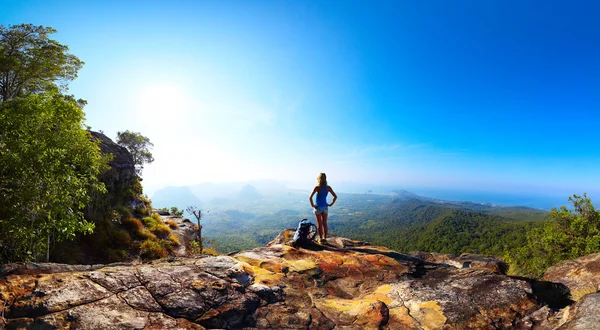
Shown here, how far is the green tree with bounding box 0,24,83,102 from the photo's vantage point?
2439cm

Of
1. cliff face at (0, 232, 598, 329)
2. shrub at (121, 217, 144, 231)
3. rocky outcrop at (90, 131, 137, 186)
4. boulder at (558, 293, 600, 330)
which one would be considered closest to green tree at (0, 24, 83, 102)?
rocky outcrop at (90, 131, 137, 186)

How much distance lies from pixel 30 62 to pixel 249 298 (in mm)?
36546

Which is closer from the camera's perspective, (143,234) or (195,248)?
(143,234)

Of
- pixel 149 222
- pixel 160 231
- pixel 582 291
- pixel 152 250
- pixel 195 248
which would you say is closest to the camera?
pixel 582 291

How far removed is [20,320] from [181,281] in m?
2.74

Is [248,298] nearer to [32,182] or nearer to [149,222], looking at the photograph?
[32,182]

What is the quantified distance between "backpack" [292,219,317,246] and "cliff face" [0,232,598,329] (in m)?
3.08

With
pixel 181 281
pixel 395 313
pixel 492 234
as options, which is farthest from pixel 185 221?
pixel 492 234

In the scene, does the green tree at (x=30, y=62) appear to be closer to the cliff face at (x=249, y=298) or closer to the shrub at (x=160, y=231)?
the shrub at (x=160, y=231)

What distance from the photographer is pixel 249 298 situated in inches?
241

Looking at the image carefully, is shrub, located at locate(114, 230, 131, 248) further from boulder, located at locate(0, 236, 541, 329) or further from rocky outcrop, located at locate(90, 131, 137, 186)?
boulder, located at locate(0, 236, 541, 329)

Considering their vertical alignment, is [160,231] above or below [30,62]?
below

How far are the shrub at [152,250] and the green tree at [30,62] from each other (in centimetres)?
2068

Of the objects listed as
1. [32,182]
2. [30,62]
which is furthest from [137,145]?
[32,182]
